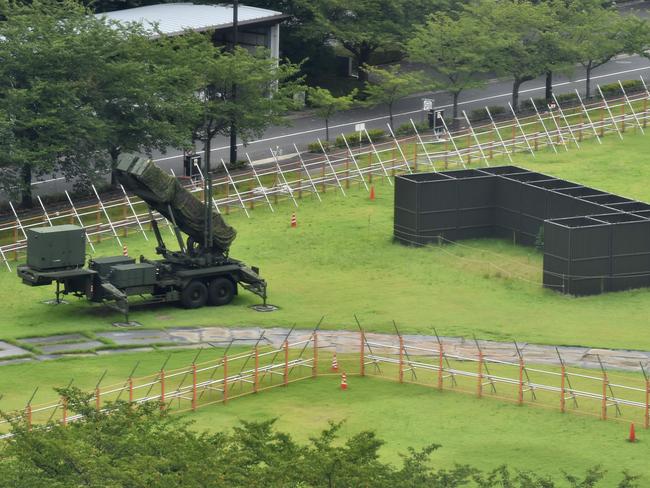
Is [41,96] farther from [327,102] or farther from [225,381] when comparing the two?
[225,381]

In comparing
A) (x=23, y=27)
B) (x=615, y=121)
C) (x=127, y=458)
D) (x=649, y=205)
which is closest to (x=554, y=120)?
(x=615, y=121)

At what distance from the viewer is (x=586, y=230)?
2820 inches

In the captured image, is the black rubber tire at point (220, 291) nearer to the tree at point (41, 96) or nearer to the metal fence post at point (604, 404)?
the tree at point (41, 96)

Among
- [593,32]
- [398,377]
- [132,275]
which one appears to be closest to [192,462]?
[398,377]

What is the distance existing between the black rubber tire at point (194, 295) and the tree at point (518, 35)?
131ft

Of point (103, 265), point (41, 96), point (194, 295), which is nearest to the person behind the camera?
point (103, 265)

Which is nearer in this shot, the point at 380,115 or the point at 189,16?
the point at 189,16

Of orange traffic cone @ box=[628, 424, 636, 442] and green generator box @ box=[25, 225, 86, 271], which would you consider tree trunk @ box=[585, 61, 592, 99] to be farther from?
orange traffic cone @ box=[628, 424, 636, 442]

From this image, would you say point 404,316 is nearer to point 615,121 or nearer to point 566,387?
point 566,387

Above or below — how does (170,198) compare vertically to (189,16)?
below

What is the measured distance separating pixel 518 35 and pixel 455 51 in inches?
179

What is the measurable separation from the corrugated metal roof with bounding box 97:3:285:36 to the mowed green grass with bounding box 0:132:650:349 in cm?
1912

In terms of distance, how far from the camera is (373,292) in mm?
73250

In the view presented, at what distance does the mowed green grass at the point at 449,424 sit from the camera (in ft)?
173
